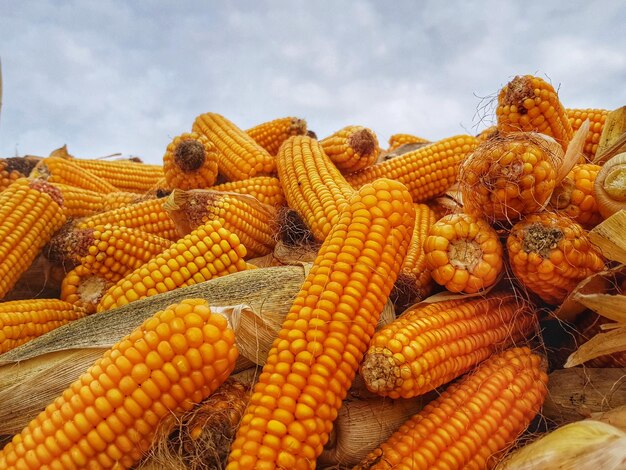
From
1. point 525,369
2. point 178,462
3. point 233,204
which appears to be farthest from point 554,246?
point 233,204

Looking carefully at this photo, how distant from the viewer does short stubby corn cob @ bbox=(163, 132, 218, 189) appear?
3.90 meters

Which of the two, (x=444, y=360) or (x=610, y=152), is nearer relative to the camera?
(x=444, y=360)

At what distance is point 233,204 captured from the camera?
350 cm

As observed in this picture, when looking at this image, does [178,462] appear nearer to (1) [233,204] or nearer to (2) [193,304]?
(2) [193,304]

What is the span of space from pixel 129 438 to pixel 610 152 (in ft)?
8.98

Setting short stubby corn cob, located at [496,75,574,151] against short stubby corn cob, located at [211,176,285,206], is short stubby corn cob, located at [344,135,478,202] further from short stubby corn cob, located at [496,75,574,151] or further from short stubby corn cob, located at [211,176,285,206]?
short stubby corn cob, located at [496,75,574,151]

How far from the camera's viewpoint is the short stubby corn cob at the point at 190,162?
12.8ft

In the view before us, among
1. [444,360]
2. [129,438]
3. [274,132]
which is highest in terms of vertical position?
[274,132]

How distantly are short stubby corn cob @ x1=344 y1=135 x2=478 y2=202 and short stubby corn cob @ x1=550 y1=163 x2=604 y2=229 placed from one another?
140 centimetres

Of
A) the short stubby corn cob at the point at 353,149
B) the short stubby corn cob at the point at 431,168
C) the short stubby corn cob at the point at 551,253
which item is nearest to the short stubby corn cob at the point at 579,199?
the short stubby corn cob at the point at 551,253

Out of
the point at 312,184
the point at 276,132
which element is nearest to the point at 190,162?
the point at 312,184

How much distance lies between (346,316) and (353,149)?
7.60ft

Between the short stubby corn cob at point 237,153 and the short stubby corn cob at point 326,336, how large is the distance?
6.54 ft

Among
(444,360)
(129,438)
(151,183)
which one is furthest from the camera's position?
(151,183)
